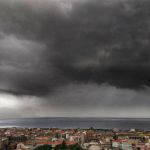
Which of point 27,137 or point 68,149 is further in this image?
point 27,137

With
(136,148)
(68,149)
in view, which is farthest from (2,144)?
(136,148)

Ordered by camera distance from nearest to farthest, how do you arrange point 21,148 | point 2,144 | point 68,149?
point 68,149 → point 21,148 → point 2,144

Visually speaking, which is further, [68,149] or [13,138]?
[13,138]

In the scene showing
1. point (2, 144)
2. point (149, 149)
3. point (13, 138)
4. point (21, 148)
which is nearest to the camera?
point (149, 149)

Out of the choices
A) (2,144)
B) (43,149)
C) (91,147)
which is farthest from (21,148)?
(91,147)

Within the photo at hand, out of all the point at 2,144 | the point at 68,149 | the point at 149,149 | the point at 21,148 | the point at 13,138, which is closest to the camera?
the point at 68,149

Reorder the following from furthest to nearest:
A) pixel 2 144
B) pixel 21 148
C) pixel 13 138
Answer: pixel 13 138
pixel 2 144
pixel 21 148

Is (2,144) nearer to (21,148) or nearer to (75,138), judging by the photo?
(21,148)

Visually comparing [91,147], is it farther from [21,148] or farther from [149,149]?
[21,148]
